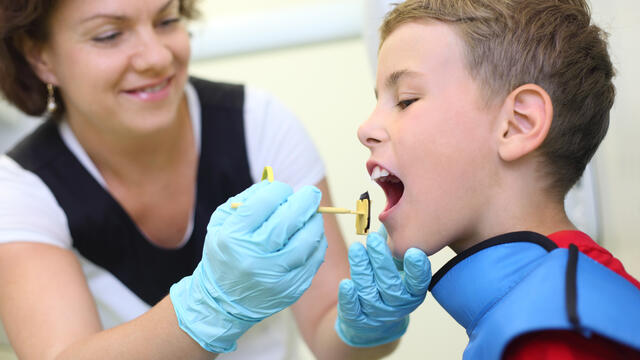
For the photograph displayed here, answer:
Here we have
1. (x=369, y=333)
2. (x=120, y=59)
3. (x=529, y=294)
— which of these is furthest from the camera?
(x=120, y=59)

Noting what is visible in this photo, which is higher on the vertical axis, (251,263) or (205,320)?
(251,263)

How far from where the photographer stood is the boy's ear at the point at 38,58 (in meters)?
1.50

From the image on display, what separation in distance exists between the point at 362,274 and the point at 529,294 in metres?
0.32

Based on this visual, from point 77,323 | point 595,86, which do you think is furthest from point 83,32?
point 595,86

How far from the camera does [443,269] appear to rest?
102cm

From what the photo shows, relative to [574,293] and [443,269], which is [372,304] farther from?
[574,293]

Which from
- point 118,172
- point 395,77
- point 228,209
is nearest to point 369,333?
point 228,209

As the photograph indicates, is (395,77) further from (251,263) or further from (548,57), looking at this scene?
(251,263)

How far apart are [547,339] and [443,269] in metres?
0.22

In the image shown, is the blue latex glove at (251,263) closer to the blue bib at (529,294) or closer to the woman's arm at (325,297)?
the blue bib at (529,294)

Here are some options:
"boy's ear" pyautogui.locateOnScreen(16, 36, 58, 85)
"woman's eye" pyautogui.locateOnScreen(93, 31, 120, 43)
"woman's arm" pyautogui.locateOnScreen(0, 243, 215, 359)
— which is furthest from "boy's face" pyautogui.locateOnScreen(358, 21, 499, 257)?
"boy's ear" pyautogui.locateOnScreen(16, 36, 58, 85)

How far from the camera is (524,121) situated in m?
1.01

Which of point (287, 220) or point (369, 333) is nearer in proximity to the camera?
point (287, 220)

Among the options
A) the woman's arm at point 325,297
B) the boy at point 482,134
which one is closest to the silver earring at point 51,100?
the woman's arm at point 325,297
